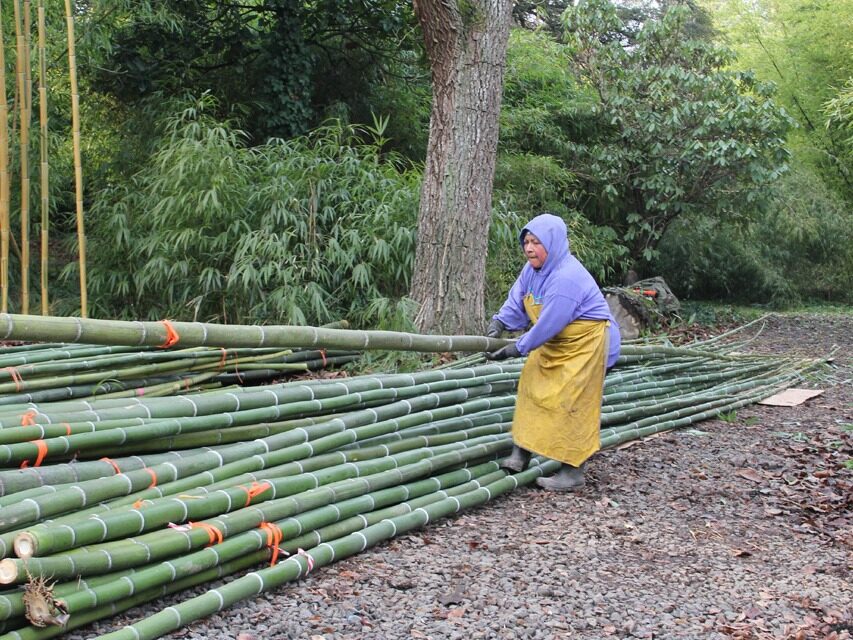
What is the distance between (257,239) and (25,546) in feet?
13.7

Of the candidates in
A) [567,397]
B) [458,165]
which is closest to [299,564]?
[567,397]

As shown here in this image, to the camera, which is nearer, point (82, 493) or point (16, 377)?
point (82, 493)

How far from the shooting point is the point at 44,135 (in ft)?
18.9

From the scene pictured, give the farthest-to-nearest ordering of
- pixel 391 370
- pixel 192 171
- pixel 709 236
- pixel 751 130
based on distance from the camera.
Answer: pixel 709 236 → pixel 751 130 → pixel 192 171 → pixel 391 370

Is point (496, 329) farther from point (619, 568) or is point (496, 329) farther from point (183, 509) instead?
point (183, 509)

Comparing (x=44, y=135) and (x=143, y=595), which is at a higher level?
(x=44, y=135)

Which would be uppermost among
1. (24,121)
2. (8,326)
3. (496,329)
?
(24,121)

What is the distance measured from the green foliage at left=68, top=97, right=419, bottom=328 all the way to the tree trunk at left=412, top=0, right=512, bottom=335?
0.30 m

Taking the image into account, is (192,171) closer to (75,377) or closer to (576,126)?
(75,377)

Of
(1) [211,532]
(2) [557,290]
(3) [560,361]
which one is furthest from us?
(3) [560,361]

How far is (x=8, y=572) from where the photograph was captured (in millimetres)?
2133

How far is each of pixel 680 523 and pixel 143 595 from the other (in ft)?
7.22

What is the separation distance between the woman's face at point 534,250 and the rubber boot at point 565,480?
0.95 m

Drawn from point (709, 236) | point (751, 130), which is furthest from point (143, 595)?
point (709, 236)
